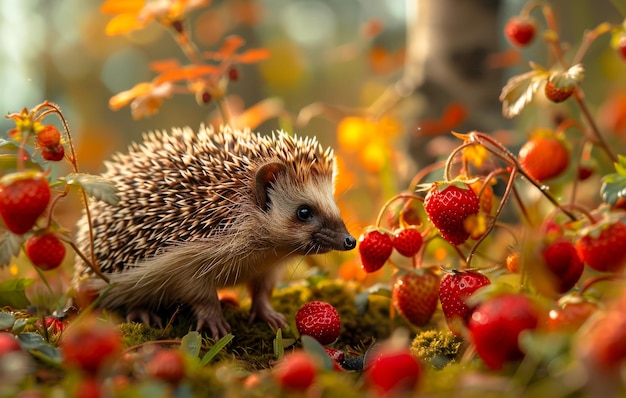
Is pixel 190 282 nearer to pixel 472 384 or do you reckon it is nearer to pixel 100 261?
pixel 100 261

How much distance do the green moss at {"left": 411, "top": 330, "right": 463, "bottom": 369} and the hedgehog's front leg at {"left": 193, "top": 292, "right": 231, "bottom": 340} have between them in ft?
3.14

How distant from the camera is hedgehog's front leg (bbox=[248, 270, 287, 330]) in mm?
3436

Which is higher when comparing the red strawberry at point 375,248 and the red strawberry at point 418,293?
the red strawberry at point 375,248

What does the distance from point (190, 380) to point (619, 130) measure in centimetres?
520

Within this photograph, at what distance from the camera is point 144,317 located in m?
3.39

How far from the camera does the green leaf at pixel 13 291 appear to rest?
314cm

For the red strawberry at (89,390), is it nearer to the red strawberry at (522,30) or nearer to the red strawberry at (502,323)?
the red strawberry at (502,323)

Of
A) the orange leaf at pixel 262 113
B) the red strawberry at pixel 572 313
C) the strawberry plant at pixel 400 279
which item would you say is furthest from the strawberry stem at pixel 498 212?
the orange leaf at pixel 262 113

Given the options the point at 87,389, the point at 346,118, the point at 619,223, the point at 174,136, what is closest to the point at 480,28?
the point at 346,118

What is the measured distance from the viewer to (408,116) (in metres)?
5.61

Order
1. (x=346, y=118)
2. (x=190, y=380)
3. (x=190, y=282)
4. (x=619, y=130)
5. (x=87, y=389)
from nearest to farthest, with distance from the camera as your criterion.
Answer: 1. (x=87, y=389)
2. (x=190, y=380)
3. (x=190, y=282)
4. (x=346, y=118)
5. (x=619, y=130)

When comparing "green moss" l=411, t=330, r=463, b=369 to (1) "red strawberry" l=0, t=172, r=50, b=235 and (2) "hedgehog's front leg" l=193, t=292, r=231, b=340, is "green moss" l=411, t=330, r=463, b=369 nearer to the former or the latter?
(2) "hedgehog's front leg" l=193, t=292, r=231, b=340

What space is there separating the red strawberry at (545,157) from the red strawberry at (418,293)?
870 millimetres

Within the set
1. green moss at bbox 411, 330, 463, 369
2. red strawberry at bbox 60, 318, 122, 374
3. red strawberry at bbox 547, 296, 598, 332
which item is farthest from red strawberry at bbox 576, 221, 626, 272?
red strawberry at bbox 60, 318, 122, 374
